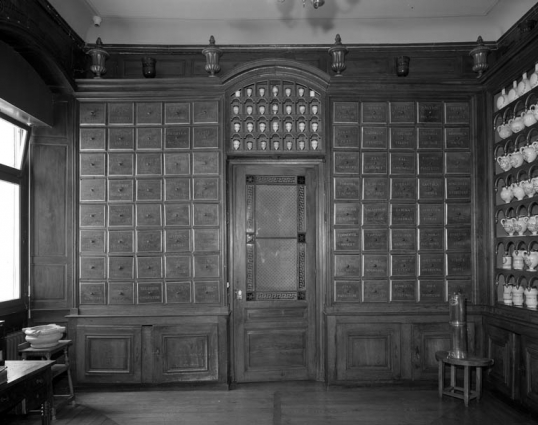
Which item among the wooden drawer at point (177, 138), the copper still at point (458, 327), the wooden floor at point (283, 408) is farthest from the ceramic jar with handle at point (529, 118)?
the wooden drawer at point (177, 138)

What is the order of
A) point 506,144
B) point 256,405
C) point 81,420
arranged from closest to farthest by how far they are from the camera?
point 81,420
point 256,405
point 506,144

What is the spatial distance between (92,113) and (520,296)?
4.40 metres

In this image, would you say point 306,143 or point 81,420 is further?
point 306,143

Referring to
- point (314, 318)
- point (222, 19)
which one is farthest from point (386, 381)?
point (222, 19)

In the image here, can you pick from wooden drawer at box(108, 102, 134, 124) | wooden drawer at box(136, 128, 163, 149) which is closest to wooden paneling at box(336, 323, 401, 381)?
wooden drawer at box(136, 128, 163, 149)

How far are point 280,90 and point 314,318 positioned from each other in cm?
237

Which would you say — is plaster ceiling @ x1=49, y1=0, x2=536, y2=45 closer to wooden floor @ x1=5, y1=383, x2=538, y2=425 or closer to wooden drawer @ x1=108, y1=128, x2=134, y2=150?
wooden drawer @ x1=108, y1=128, x2=134, y2=150

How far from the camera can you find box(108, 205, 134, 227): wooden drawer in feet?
16.4

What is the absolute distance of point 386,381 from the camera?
16.1 ft

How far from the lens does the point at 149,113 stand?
504 centimetres

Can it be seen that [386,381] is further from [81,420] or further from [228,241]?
[81,420]

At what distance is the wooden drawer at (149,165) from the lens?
5.00 meters

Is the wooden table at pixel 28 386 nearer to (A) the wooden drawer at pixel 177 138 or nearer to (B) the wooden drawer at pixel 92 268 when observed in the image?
(B) the wooden drawer at pixel 92 268

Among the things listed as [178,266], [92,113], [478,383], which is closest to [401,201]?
[478,383]
